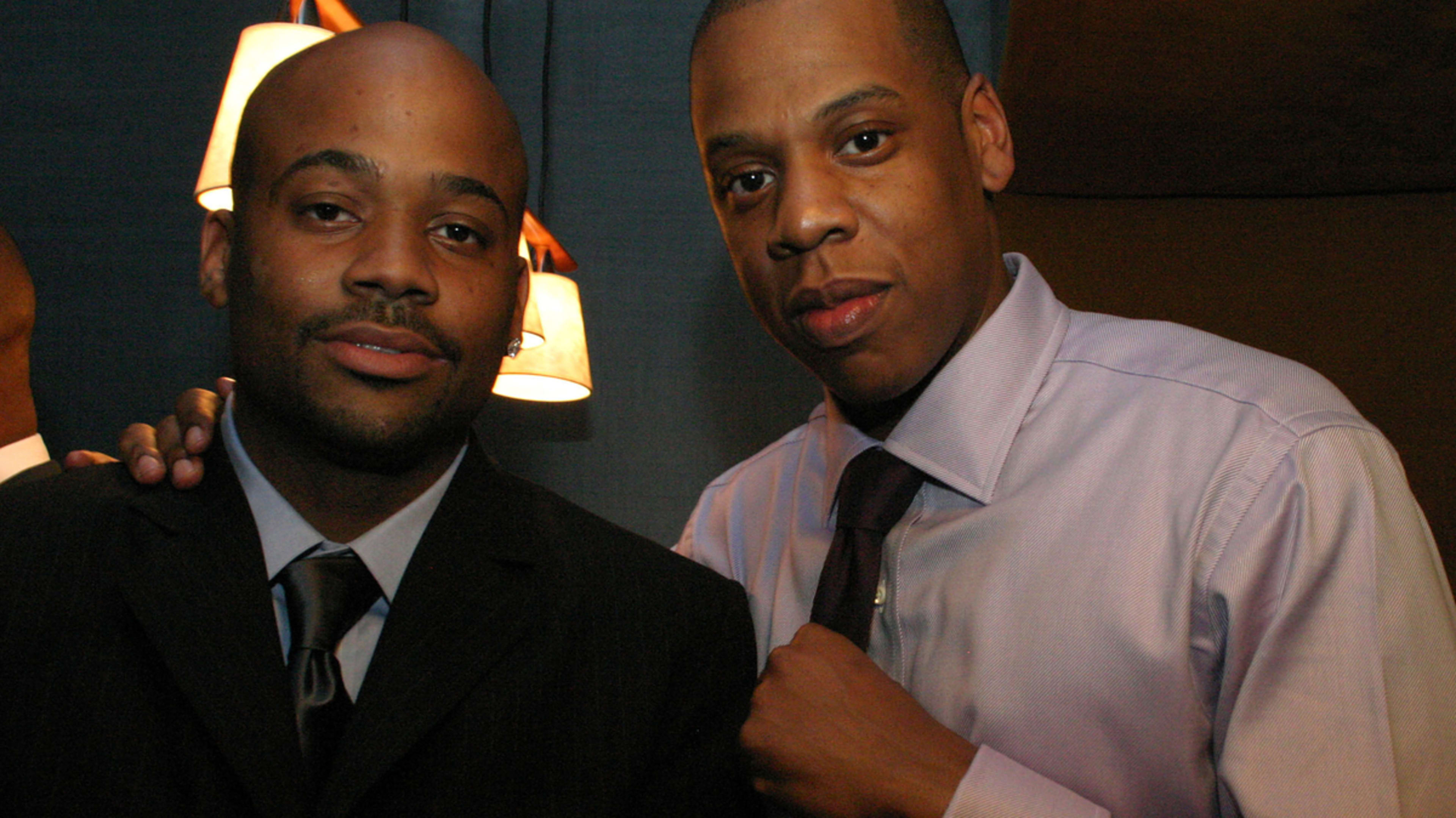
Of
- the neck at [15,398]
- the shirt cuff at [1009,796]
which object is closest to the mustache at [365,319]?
the shirt cuff at [1009,796]

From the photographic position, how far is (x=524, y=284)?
4.00 ft

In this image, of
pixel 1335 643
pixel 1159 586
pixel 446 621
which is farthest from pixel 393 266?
pixel 1335 643

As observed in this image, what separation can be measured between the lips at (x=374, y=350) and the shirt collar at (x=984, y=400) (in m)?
0.51

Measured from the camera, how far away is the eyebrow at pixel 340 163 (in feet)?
3.06

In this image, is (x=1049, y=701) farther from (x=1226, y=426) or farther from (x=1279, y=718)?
(x=1226, y=426)

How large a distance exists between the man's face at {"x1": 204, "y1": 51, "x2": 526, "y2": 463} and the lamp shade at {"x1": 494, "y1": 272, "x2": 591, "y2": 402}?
0.74 meters

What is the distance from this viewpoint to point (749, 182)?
1.08 metres

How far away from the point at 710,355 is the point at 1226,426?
144 cm

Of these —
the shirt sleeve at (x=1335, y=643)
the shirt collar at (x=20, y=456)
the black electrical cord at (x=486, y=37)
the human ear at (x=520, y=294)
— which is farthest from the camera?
the black electrical cord at (x=486, y=37)

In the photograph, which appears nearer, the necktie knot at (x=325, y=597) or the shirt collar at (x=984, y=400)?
the necktie knot at (x=325, y=597)

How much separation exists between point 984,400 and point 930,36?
43 cm

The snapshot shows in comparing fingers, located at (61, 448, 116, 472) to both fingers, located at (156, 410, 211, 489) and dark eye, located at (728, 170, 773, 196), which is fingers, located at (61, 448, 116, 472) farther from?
dark eye, located at (728, 170, 773, 196)

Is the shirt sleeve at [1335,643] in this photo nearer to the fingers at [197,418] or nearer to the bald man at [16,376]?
the fingers at [197,418]

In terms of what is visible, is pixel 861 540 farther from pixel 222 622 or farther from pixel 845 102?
pixel 222 622
